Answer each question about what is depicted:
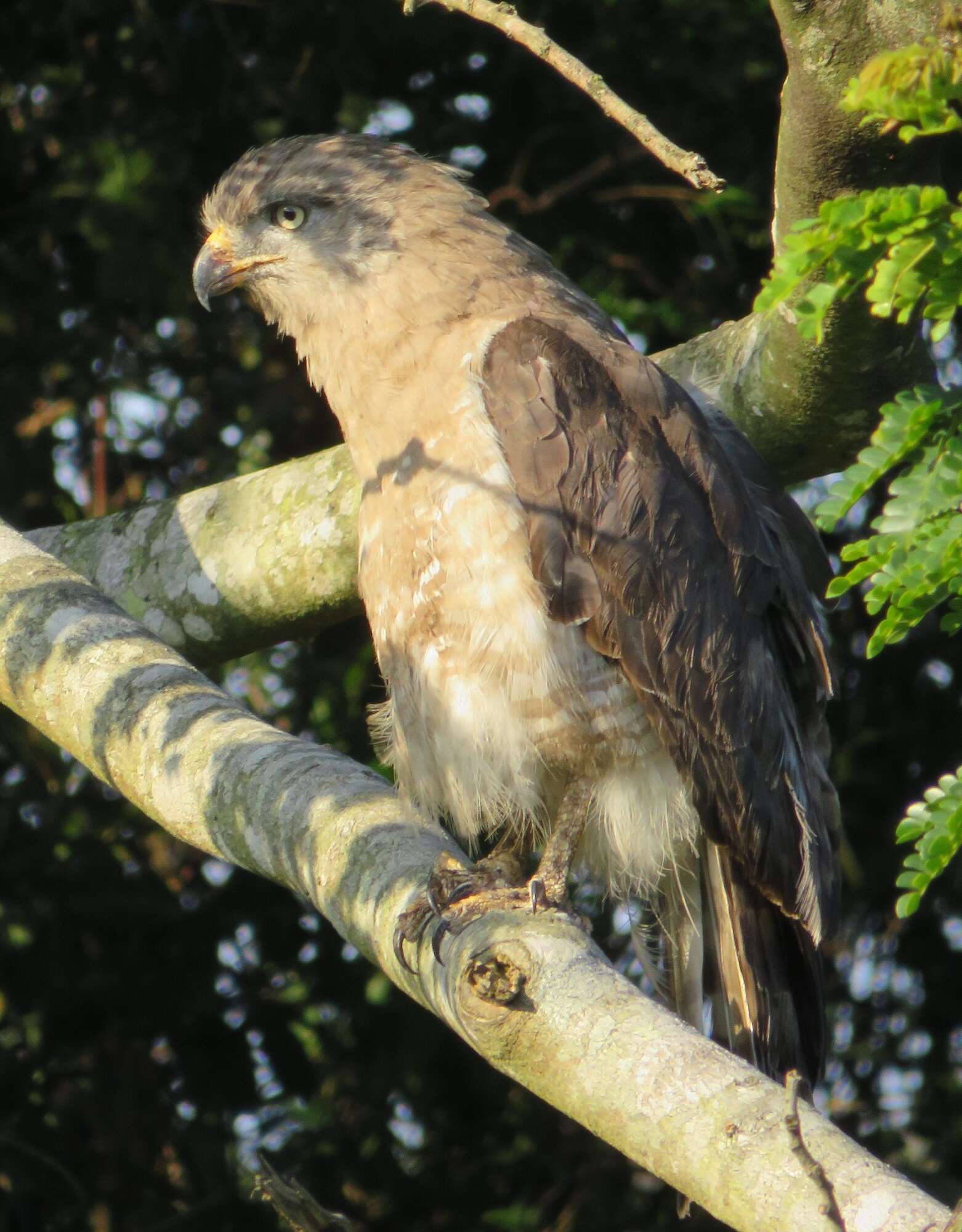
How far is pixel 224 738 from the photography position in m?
3.06

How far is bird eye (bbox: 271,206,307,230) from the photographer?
4.02 m

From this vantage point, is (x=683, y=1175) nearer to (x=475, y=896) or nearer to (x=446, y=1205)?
(x=475, y=896)

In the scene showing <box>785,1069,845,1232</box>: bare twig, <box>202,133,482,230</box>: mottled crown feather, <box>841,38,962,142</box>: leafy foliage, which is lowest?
<box>785,1069,845,1232</box>: bare twig

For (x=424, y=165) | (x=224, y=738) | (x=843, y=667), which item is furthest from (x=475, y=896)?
(x=843, y=667)

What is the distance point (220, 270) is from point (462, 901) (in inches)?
75.0

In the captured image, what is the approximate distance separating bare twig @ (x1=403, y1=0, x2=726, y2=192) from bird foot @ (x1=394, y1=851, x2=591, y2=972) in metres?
1.36

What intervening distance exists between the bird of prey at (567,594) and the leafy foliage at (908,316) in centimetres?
136

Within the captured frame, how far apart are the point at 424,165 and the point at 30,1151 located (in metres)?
3.28

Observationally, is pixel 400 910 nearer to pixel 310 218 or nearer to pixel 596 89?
pixel 596 89

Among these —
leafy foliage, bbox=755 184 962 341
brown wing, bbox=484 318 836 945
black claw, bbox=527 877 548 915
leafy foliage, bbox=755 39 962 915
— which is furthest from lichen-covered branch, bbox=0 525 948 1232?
leafy foliage, bbox=755 184 962 341

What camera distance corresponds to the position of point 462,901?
3225 mm

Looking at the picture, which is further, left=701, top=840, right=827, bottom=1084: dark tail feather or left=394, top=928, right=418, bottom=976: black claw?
left=701, top=840, right=827, bottom=1084: dark tail feather

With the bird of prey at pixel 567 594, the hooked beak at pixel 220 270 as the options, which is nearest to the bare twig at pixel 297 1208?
the bird of prey at pixel 567 594

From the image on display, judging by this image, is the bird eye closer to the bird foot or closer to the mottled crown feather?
the mottled crown feather
